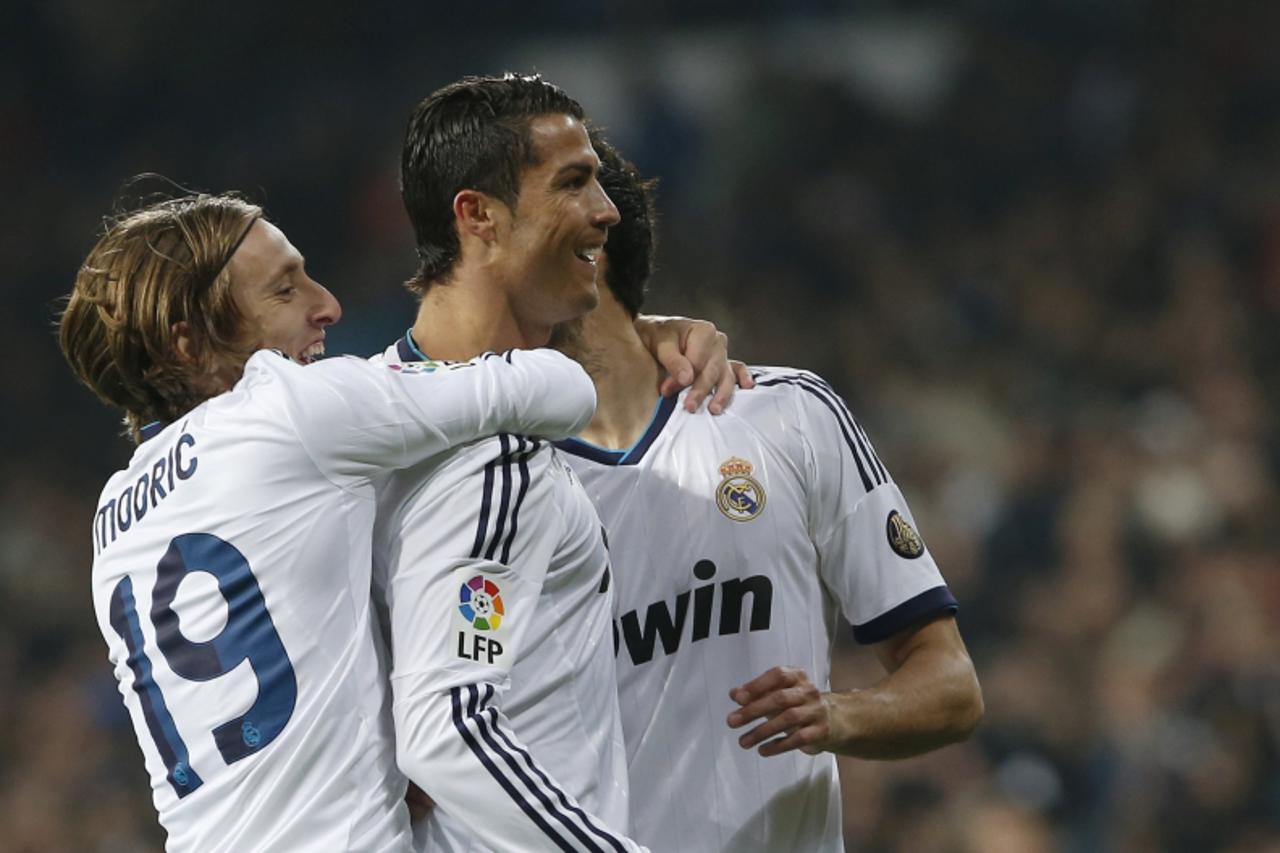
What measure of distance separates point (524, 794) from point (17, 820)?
6.33m

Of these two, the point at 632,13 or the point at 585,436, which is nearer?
the point at 585,436

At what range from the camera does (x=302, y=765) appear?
2404mm

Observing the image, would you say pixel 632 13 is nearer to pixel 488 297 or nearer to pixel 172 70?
pixel 172 70

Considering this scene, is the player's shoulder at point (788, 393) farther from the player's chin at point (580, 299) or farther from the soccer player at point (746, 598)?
the player's chin at point (580, 299)

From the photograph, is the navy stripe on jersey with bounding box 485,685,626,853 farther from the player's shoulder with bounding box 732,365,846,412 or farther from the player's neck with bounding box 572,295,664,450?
the player's shoulder with bounding box 732,365,846,412

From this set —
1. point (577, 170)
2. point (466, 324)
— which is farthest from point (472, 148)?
point (466, 324)

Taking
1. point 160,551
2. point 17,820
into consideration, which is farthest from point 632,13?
point 160,551

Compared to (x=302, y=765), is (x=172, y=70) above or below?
above

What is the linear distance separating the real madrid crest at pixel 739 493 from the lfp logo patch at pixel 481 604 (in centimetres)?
81

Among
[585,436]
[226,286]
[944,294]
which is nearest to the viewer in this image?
[226,286]

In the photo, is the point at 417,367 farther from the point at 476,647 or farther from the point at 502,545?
the point at 476,647

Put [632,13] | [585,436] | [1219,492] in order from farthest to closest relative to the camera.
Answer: [632,13] → [1219,492] → [585,436]

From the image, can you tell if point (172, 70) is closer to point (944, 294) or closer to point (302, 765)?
point (944, 294)

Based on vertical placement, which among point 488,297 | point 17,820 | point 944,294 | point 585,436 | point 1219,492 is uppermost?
point 488,297
